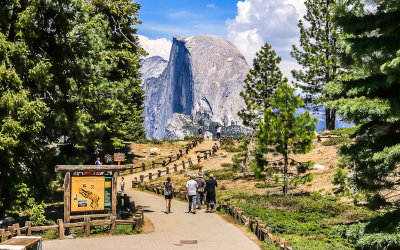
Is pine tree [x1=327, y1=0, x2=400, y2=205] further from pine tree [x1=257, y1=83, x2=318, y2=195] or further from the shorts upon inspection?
pine tree [x1=257, y1=83, x2=318, y2=195]

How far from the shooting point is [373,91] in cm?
983

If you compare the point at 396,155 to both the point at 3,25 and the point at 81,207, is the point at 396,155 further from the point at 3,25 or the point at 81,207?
the point at 3,25

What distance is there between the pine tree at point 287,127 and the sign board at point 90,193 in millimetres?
9711

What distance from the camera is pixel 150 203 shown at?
77.6ft

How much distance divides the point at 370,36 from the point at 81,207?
39.4 feet

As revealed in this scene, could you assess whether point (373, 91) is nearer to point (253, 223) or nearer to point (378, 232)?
point (378, 232)

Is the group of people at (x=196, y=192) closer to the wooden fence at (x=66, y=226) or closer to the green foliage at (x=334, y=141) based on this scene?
the wooden fence at (x=66, y=226)

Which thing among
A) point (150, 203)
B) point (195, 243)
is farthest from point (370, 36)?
point (150, 203)

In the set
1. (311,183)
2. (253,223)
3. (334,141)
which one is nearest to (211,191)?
(253,223)

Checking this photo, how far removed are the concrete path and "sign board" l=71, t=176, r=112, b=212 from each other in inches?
67.9

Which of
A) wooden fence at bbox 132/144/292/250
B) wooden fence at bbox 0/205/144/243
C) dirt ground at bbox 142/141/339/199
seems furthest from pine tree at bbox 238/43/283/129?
wooden fence at bbox 0/205/144/243

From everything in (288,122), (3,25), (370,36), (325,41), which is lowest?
(288,122)

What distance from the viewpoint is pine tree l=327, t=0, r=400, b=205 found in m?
9.04

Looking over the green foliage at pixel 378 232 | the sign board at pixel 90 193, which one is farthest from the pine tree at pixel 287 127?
the green foliage at pixel 378 232
